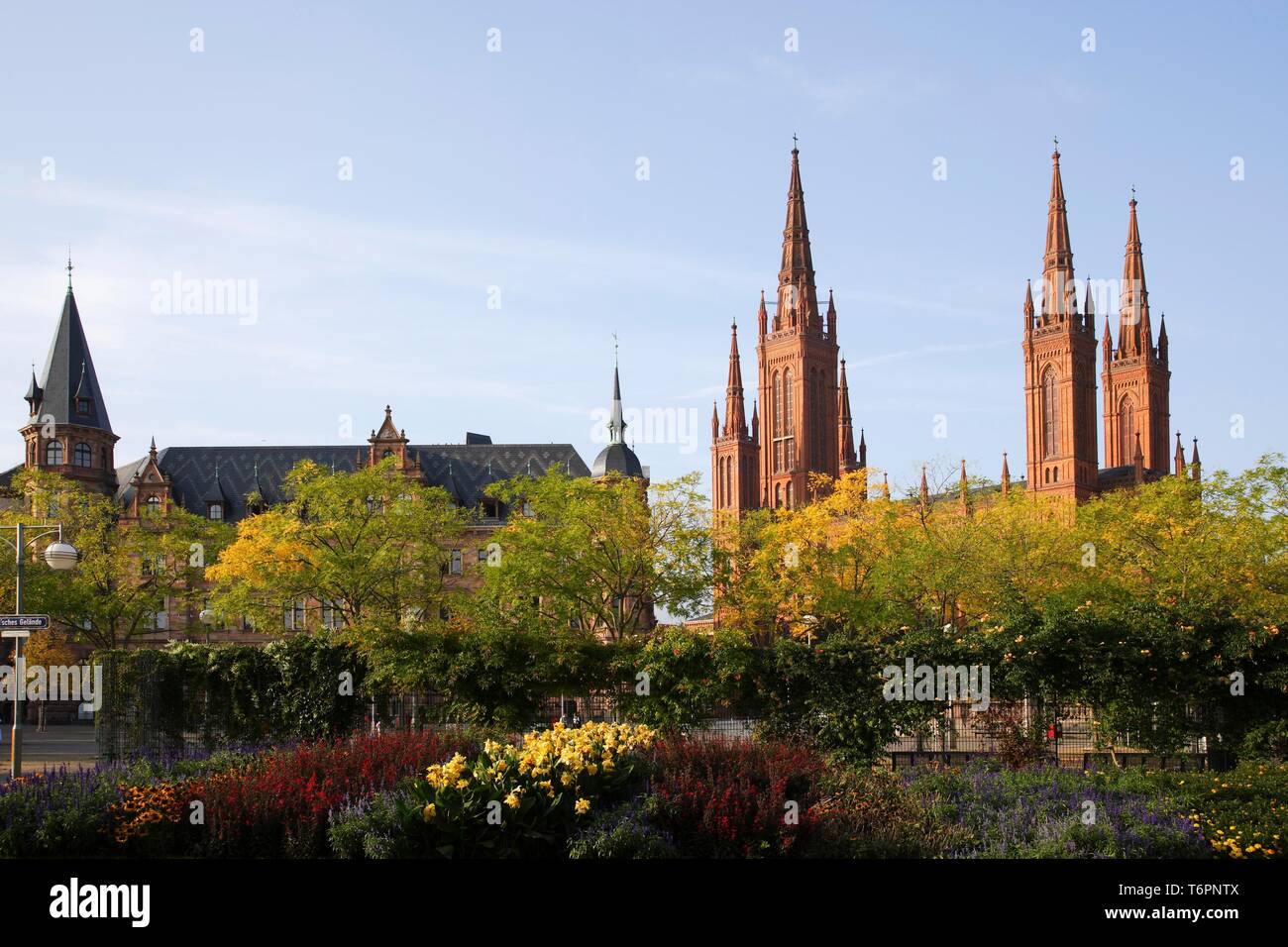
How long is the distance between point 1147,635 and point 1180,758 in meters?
2.24

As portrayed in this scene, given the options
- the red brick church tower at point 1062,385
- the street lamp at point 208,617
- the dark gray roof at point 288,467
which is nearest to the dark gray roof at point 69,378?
the dark gray roof at point 288,467

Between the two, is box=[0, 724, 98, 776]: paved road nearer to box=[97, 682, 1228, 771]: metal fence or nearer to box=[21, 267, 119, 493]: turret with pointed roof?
box=[97, 682, 1228, 771]: metal fence

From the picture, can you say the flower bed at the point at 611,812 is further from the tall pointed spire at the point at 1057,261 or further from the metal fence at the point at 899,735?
the tall pointed spire at the point at 1057,261

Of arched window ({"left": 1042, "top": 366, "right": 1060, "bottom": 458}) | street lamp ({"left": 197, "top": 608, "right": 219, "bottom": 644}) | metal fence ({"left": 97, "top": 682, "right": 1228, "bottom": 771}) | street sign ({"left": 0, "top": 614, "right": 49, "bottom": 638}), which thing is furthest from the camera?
arched window ({"left": 1042, "top": 366, "right": 1060, "bottom": 458})

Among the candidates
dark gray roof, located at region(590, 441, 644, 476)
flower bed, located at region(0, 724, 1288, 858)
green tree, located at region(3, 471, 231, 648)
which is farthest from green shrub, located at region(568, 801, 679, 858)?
dark gray roof, located at region(590, 441, 644, 476)

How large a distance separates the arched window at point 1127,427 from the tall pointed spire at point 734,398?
145 ft

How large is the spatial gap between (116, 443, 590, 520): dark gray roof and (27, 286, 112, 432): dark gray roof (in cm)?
→ 594

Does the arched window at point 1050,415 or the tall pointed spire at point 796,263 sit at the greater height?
the tall pointed spire at point 796,263

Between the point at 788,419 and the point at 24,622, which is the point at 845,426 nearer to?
the point at 788,419

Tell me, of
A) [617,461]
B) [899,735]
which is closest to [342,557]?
[899,735]

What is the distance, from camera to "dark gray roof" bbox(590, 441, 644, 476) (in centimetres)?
7969

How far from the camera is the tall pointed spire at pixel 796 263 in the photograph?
5231 inches

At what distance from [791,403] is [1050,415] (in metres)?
26.3

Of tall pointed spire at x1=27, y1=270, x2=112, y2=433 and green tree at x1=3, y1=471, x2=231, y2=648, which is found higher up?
tall pointed spire at x1=27, y1=270, x2=112, y2=433
